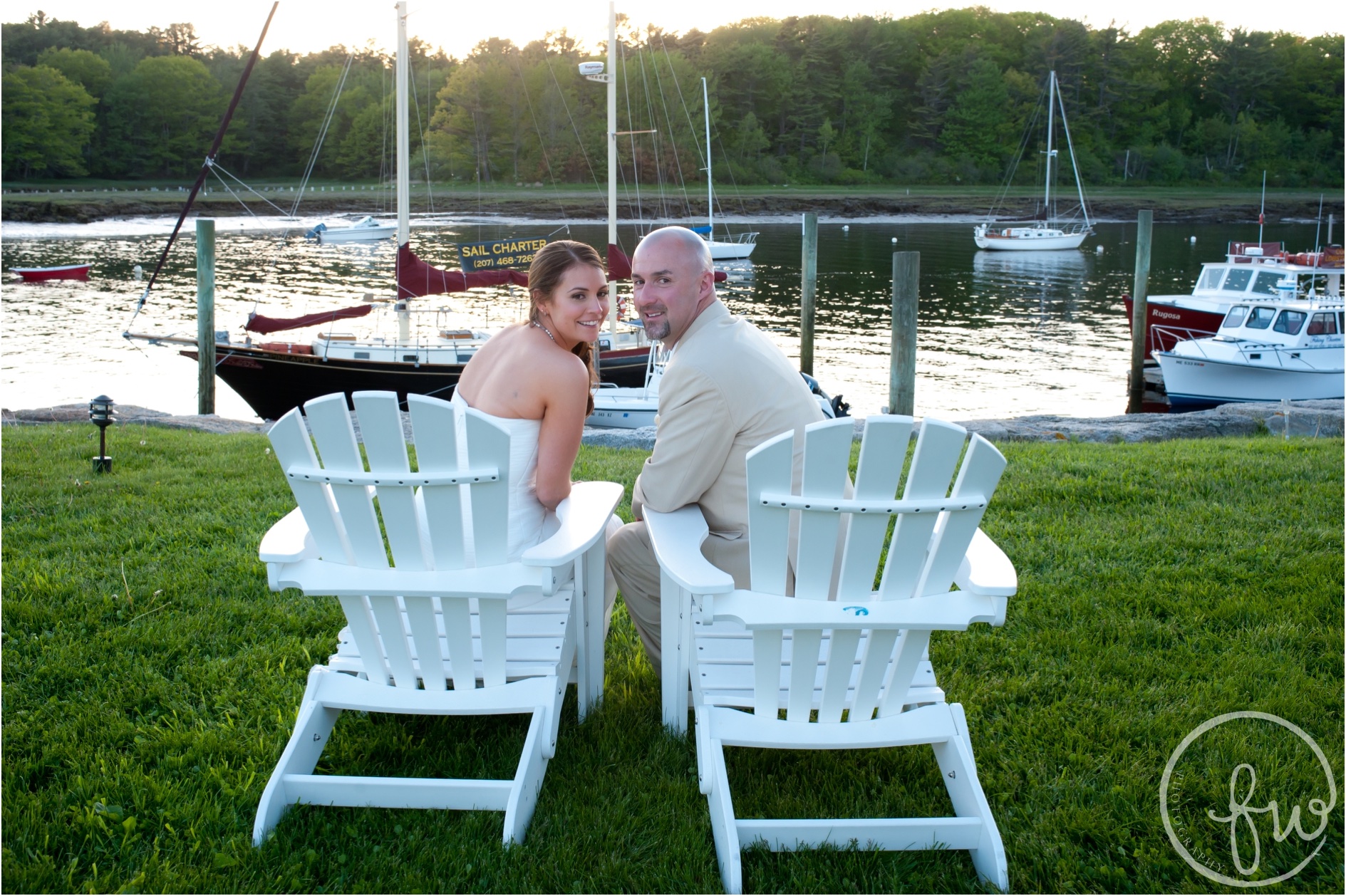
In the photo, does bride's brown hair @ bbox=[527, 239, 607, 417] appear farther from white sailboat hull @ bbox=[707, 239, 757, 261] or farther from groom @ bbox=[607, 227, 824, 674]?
white sailboat hull @ bbox=[707, 239, 757, 261]

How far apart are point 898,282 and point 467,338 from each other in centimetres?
822

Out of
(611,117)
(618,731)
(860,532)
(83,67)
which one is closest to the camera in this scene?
(860,532)

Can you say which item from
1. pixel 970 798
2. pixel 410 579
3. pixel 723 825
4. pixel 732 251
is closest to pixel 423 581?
pixel 410 579

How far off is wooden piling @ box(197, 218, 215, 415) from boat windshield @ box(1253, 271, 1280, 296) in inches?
699

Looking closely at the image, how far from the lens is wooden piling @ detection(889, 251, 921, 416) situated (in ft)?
35.9

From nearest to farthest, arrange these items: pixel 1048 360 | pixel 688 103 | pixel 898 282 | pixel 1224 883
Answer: pixel 1224 883, pixel 898 282, pixel 1048 360, pixel 688 103

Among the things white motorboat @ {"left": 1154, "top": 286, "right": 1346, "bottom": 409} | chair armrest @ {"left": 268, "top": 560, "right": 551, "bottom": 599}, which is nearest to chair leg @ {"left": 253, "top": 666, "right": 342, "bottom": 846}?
chair armrest @ {"left": 268, "top": 560, "right": 551, "bottom": 599}

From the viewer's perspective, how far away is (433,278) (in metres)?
15.8

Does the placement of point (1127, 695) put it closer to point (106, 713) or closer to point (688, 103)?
point (106, 713)

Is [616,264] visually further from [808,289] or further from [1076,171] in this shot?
[1076,171]

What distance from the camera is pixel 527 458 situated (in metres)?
3.10

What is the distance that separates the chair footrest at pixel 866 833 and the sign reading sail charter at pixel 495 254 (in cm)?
1368

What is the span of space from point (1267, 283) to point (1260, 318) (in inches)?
72.0

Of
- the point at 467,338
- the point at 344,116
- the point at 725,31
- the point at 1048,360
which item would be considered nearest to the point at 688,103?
the point at 725,31
